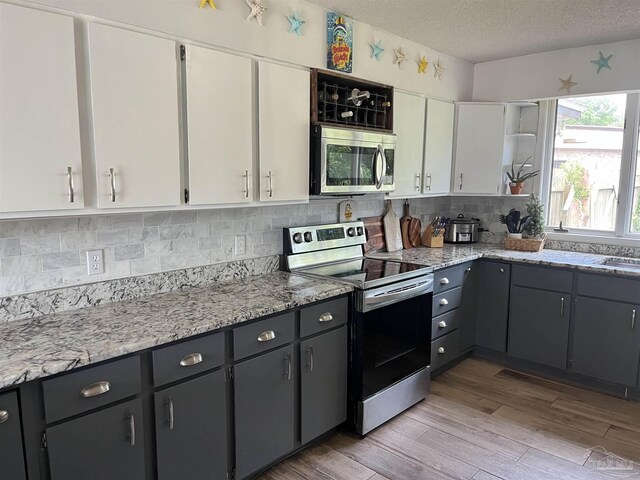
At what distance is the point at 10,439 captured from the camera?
4.71ft

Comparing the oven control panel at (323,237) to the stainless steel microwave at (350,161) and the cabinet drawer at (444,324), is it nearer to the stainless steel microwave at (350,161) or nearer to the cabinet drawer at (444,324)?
the stainless steel microwave at (350,161)

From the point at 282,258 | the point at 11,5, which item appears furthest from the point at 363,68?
the point at 11,5

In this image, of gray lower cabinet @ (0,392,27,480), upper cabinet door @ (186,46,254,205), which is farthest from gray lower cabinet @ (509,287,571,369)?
gray lower cabinet @ (0,392,27,480)

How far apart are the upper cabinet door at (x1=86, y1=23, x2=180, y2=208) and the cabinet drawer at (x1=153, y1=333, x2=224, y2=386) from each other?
0.63 meters

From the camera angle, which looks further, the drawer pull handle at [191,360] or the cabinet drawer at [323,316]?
the cabinet drawer at [323,316]

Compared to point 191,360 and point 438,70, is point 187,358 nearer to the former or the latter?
point 191,360

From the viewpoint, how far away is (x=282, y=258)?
2.93 metres

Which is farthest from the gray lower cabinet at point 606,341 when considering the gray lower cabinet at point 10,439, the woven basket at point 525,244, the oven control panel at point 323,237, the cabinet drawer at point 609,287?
the gray lower cabinet at point 10,439

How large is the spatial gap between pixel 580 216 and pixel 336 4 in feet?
8.90

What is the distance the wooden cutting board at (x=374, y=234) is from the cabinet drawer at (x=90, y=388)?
7.13 feet

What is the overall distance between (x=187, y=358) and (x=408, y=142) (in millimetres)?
2307

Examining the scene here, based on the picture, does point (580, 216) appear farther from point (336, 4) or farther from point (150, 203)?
point (150, 203)

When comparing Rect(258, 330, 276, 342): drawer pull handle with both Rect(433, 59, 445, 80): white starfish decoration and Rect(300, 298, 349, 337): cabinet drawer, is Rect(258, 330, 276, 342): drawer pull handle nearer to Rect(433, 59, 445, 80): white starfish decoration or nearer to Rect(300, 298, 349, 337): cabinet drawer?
Rect(300, 298, 349, 337): cabinet drawer

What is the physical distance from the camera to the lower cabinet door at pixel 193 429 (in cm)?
182
